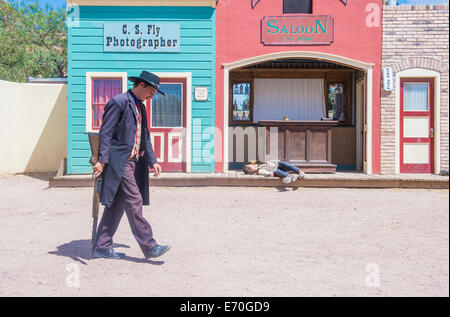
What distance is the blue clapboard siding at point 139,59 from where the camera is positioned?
1045 cm

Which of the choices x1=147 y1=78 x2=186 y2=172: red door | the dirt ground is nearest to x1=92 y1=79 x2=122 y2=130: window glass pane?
x1=147 y1=78 x2=186 y2=172: red door

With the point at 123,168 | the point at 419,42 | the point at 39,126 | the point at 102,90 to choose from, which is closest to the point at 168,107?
Result: the point at 102,90

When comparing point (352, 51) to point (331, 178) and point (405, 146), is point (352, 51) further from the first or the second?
point (331, 178)

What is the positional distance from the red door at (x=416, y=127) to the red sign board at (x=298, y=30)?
224 centimetres

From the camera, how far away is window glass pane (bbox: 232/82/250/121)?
1278 centimetres

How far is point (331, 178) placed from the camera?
30.8ft

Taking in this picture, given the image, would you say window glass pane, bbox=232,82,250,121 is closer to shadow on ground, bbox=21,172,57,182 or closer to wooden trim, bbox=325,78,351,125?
wooden trim, bbox=325,78,351,125

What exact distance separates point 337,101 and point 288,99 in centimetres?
149

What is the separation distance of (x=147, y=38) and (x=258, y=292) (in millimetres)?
8375

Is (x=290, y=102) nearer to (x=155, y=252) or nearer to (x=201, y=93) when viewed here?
(x=201, y=93)

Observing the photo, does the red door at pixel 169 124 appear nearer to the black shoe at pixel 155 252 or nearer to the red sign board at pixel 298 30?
the red sign board at pixel 298 30

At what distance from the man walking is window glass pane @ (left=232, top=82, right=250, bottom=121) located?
27.6 feet

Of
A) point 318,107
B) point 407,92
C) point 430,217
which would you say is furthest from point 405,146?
point 430,217

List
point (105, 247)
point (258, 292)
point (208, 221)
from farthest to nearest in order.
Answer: point (208, 221)
point (105, 247)
point (258, 292)
